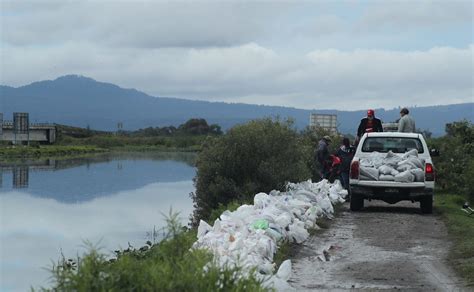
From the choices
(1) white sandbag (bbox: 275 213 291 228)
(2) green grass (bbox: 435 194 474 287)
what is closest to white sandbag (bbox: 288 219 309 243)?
(1) white sandbag (bbox: 275 213 291 228)

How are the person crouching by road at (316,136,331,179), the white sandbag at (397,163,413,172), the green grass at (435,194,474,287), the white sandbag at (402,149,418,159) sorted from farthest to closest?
the person crouching by road at (316,136,331,179) < the white sandbag at (402,149,418,159) < the white sandbag at (397,163,413,172) < the green grass at (435,194,474,287)

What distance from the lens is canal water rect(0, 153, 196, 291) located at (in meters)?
21.3

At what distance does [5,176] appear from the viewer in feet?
181

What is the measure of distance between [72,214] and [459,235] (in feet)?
63.8

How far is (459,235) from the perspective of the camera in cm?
1638

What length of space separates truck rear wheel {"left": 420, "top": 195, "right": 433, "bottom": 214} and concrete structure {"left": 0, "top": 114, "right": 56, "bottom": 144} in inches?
3739

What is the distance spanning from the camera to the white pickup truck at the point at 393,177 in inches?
793

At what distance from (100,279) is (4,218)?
2552 centimetres

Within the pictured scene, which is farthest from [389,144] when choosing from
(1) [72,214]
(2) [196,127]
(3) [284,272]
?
(2) [196,127]

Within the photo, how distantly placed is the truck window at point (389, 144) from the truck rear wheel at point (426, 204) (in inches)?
61.1

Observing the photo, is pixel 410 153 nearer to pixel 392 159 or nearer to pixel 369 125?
pixel 392 159

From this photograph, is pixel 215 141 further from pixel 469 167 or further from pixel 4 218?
pixel 4 218

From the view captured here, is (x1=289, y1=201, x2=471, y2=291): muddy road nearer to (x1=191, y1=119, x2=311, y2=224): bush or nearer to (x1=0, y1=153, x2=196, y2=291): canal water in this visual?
(x1=0, y1=153, x2=196, y2=291): canal water

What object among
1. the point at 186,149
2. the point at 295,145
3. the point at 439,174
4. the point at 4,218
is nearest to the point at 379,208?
the point at 295,145
